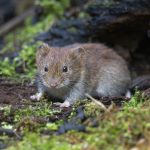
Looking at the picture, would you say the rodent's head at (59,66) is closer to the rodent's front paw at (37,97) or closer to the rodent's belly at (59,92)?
the rodent's belly at (59,92)

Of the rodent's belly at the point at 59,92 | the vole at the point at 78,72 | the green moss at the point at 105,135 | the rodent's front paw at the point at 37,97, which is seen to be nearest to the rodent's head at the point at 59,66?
the vole at the point at 78,72

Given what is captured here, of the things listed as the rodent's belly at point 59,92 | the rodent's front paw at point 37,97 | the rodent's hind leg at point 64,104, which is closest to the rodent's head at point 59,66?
the rodent's belly at point 59,92

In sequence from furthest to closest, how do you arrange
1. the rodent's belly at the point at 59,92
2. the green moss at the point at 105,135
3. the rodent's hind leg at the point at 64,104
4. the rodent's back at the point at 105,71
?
the rodent's back at the point at 105,71
the rodent's belly at the point at 59,92
the rodent's hind leg at the point at 64,104
the green moss at the point at 105,135

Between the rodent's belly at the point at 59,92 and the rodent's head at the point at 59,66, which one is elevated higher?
the rodent's head at the point at 59,66

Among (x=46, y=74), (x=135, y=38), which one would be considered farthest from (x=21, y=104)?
(x=135, y=38)

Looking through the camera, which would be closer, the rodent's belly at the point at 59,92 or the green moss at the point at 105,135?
the green moss at the point at 105,135

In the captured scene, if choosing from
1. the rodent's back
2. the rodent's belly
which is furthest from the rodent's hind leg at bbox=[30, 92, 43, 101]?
the rodent's back

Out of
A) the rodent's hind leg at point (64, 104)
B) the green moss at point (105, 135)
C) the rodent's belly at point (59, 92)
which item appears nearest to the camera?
the green moss at point (105, 135)

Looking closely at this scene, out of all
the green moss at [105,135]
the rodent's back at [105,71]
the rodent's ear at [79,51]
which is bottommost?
the green moss at [105,135]

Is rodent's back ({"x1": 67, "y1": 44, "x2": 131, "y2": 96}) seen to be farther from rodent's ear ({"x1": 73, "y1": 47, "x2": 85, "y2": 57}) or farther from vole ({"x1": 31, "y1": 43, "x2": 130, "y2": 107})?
rodent's ear ({"x1": 73, "y1": 47, "x2": 85, "y2": 57})
